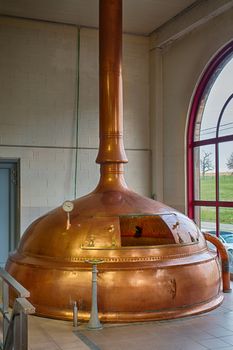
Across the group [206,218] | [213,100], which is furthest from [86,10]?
[206,218]

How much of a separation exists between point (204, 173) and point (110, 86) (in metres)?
3.06

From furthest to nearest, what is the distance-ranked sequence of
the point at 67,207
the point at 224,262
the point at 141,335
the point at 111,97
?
the point at 224,262, the point at 111,97, the point at 67,207, the point at 141,335

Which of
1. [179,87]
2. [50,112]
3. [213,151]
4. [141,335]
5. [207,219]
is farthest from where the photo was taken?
[179,87]

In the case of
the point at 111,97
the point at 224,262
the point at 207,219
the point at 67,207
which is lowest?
the point at 224,262

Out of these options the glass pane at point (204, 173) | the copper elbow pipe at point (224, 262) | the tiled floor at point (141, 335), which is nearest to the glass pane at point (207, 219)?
the glass pane at point (204, 173)

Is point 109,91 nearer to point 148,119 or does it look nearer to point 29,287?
point 29,287

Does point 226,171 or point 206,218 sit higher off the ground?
point 226,171

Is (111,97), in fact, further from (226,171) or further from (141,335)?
(141,335)

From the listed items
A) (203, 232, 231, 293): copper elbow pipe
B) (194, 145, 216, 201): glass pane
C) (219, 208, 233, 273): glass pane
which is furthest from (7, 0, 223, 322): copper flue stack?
(194, 145, 216, 201): glass pane

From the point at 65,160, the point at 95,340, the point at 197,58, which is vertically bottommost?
the point at 95,340

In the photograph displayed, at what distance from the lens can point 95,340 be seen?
4.54 meters

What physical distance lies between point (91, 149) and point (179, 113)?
1858 mm

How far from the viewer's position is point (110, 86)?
20.4 feet

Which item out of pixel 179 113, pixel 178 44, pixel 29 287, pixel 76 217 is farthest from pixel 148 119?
pixel 29 287
